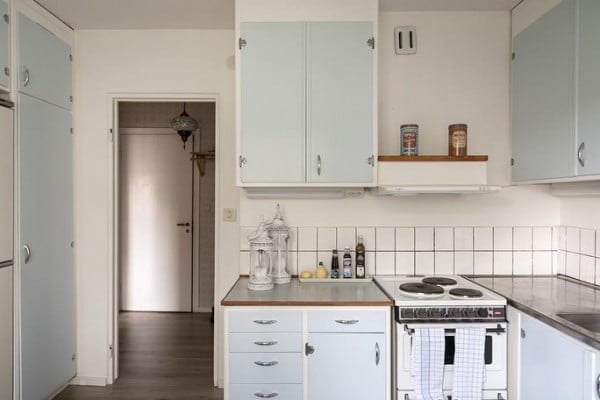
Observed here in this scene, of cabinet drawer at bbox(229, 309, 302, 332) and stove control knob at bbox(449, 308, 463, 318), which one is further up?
stove control knob at bbox(449, 308, 463, 318)

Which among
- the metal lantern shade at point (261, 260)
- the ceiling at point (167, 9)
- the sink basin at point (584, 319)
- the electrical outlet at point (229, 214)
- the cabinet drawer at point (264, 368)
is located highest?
the ceiling at point (167, 9)

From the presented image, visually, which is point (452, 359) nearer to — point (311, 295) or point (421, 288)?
point (421, 288)

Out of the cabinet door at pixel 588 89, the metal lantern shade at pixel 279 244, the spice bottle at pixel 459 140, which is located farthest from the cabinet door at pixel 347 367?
the cabinet door at pixel 588 89

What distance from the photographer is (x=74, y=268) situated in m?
2.85

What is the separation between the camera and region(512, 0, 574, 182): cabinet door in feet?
6.47

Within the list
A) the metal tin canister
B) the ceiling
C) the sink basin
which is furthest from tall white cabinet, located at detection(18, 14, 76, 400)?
the sink basin

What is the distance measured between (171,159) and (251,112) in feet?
8.50

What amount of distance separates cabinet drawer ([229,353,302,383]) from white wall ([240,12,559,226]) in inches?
35.7

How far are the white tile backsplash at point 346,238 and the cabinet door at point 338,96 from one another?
1.65 ft

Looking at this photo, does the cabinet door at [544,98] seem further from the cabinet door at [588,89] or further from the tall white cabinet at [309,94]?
the tall white cabinet at [309,94]

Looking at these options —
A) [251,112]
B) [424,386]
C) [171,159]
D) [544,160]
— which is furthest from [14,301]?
[544,160]

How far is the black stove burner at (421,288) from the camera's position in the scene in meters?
2.09

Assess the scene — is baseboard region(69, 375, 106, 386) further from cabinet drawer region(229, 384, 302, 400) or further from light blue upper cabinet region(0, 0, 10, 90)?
light blue upper cabinet region(0, 0, 10, 90)

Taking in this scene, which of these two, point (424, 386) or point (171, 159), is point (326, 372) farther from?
point (171, 159)
